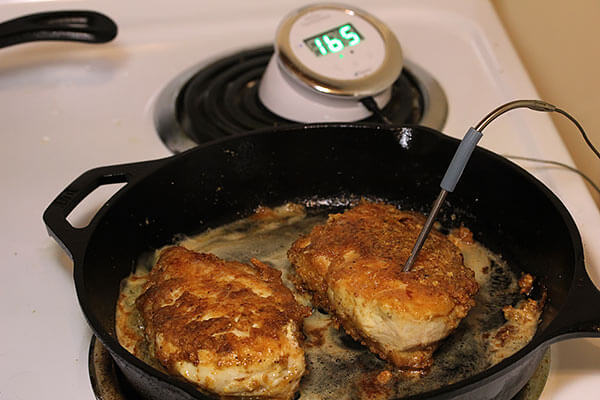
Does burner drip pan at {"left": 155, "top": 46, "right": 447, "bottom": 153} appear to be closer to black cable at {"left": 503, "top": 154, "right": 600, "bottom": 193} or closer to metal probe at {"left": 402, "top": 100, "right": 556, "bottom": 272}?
black cable at {"left": 503, "top": 154, "right": 600, "bottom": 193}

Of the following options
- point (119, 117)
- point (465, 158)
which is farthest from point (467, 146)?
point (119, 117)

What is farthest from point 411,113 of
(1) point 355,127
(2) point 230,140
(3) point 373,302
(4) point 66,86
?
(4) point 66,86

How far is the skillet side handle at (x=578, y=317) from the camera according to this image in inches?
32.3

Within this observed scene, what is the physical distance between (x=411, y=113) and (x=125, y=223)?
0.61 m

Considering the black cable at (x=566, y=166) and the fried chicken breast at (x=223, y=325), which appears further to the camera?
the black cable at (x=566, y=166)

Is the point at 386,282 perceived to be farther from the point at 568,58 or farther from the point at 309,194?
the point at 568,58

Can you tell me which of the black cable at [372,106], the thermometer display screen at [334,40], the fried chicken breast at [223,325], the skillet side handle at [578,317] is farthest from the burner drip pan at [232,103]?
the skillet side handle at [578,317]

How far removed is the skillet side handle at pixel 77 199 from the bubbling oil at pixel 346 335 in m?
0.14

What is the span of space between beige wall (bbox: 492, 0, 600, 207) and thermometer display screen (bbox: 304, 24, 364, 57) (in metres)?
0.39

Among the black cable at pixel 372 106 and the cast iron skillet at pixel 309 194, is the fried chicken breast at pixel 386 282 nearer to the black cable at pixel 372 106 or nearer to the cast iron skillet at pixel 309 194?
the cast iron skillet at pixel 309 194

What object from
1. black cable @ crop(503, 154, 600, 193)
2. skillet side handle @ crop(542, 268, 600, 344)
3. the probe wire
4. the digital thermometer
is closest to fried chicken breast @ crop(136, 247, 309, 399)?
the probe wire

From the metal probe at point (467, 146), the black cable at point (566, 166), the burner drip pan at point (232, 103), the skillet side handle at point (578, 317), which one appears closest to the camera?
the skillet side handle at point (578, 317)

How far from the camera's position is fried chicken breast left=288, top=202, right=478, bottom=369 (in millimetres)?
963

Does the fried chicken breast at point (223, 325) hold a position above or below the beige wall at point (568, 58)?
above
